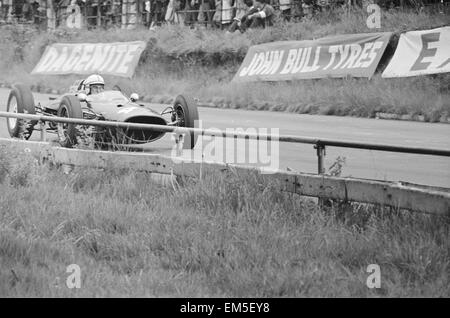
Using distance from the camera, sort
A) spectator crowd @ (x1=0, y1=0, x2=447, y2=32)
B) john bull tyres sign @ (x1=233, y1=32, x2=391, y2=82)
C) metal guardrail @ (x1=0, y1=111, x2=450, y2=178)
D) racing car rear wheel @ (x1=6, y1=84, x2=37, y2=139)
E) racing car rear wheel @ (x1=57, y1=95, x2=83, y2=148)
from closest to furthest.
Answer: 1. metal guardrail @ (x1=0, y1=111, x2=450, y2=178)
2. racing car rear wheel @ (x1=57, y1=95, x2=83, y2=148)
3. racing car rear wheel @ (x1=6, y1=84, x2=37, y2=139)
4. john bull tyres sign @ (x1=233, y1=32, x2=391, y2=82)
5. spectator crowd @ (x1=0, y1=0, x2=447, y2=32)

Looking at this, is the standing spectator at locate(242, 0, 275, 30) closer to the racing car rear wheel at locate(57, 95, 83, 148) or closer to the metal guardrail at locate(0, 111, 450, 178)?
the racing car rear wheel at locate(57, 95, 83, 148)

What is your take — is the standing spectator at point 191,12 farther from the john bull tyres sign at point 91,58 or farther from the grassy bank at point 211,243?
the grassy bank at point 211,243

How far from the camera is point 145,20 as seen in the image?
30.3m

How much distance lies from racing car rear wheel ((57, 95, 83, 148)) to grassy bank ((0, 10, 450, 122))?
806 cm

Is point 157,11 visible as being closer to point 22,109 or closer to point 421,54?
point 421,54

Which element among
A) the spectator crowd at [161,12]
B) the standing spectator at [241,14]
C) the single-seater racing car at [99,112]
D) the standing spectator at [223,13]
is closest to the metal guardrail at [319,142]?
the single-seater racing car at [99,112]

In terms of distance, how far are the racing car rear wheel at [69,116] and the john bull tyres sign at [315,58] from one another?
9127 mm

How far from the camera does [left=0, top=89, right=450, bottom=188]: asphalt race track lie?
10359mm

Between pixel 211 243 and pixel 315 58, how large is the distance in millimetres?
14724

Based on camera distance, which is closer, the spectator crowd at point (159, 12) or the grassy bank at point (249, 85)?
the grassy bank at point (249, 85)

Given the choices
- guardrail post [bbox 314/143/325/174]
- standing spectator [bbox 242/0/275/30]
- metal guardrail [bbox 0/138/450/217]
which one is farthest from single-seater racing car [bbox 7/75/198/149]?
standing spectator [bbox 242/0/275/30]

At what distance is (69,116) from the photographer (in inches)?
464

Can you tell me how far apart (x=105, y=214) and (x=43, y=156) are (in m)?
3.17

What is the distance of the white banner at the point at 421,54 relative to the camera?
698 inches
